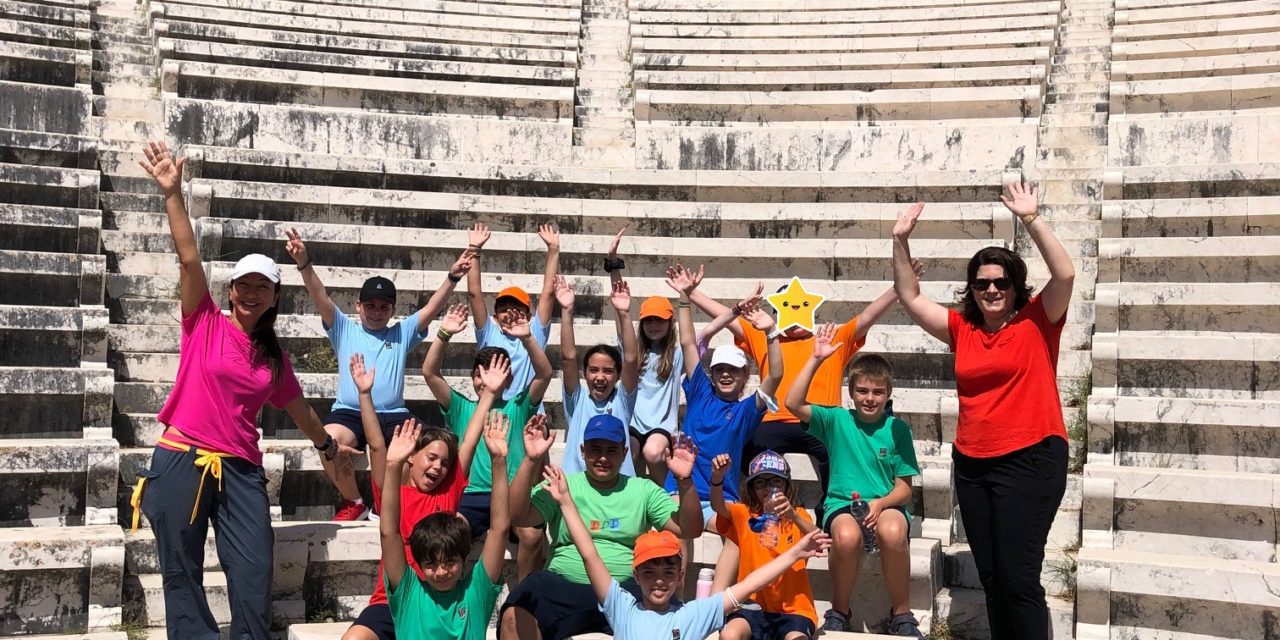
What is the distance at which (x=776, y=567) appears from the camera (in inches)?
193

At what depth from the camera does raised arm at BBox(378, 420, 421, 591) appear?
16.0ft

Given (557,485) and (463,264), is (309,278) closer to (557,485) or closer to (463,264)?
(463,264)

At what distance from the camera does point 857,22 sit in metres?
13.6

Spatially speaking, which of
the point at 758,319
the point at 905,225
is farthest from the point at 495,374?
the point at 905,225

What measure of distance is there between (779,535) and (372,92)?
715 cm

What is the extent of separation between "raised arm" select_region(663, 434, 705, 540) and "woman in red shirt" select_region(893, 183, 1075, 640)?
3.52ft

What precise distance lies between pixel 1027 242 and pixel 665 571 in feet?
16.8

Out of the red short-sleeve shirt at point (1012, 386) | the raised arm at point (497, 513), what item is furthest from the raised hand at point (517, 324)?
the red short-sleeve shirt at point (1012, 386)

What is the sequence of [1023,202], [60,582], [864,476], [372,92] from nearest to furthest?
[1023,202], [60,582], [864,476], [372,92]

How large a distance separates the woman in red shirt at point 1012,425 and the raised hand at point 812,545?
0.67m

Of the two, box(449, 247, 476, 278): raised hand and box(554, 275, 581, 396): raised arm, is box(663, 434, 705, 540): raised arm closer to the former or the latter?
box(554, 275, 581, 396): raised arm

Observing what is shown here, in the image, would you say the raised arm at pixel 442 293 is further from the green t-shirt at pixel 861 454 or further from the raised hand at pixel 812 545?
the raised hand at pixel 812 545

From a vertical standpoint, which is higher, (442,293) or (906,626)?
(442,293)

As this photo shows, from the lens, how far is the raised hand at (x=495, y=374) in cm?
539
